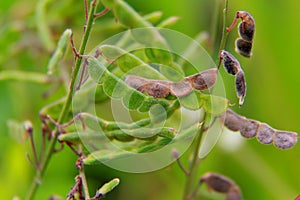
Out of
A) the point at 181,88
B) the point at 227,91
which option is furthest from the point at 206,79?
the point at 227,91

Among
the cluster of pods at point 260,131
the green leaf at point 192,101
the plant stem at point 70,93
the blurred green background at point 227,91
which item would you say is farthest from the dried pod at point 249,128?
the blurred green background at point 227,91

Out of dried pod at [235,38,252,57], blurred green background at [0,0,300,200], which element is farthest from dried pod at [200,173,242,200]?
blurred green background at [0,0,300,200]

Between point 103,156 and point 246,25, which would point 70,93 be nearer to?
point 103,156

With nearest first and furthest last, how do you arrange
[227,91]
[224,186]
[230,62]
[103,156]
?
[230,62], [103,156], [224,186], [227,91]

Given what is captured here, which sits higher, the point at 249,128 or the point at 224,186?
the point at 249,128

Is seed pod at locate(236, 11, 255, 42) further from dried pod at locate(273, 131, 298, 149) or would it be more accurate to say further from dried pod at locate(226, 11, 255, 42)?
dried pod at locate(273, 131, 298, 149)

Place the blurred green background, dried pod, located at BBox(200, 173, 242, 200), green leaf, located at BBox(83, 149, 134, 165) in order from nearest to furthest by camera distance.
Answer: green leaf, located at BBox(83, 149, 134, 165)
dried pod, located at BBox(200, 173, 242, 200)
the blurred green background

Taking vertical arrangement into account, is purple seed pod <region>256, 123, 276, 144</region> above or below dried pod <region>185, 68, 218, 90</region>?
below

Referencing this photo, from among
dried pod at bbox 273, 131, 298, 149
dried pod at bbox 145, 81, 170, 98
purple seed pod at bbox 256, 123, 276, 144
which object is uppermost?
dried pod at bbox 145, 81, 170, 98
